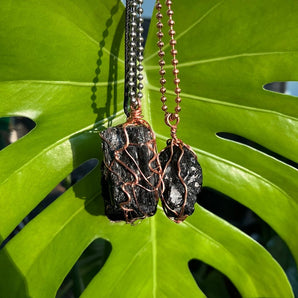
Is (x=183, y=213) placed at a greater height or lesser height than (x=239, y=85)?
lesser

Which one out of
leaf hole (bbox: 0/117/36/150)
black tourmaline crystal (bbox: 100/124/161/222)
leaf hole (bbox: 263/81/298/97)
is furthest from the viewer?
leaf hole (bbox: 263/81/298/97)

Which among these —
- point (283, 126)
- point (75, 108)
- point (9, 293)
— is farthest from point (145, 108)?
point (9, 293)

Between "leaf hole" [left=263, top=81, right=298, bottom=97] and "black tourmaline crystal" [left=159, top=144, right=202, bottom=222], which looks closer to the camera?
"black tourmaline crystal" [left=159, top=144, right=202, bottom=222]

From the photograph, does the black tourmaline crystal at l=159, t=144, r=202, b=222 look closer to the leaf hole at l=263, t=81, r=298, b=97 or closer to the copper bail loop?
the copper bail loop

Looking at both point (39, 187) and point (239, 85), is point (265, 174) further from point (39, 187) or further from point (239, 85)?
point (39, 187)

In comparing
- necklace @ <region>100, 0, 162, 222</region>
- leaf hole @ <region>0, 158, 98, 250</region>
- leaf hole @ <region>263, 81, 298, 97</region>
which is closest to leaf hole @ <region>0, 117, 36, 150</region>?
leaf hole @ <region>0, 158, 98, 250</region>

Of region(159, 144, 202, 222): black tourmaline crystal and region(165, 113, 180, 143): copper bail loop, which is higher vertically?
region(165, 113, 180, 143): copper bail loop

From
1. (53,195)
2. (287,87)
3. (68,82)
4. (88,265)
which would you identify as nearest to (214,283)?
(88,265)
